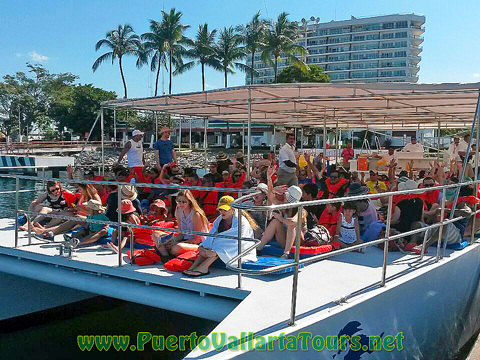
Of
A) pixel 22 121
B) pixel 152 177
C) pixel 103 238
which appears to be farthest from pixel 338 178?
pixel 22 121

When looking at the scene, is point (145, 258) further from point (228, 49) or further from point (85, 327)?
point (228, 49)

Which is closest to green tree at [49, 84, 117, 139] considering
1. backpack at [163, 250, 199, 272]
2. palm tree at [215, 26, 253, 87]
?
palm tree at [215, 26, 253, 87]

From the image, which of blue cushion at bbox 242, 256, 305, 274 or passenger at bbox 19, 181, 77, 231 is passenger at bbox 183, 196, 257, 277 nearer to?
blue cushion at bbox 242, 256, 305, 274

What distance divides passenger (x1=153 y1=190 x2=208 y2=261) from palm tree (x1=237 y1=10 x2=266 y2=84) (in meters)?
A: 44.5

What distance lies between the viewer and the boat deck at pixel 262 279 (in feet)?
12.7

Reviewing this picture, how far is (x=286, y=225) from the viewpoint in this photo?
17.5 ft

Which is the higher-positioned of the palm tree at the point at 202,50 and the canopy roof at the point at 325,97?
the palm tree at the point at 202,50

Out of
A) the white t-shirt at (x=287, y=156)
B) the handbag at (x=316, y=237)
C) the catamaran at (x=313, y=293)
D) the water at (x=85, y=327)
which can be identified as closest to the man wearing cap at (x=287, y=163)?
the white t-shirt at (x=287, y=156)

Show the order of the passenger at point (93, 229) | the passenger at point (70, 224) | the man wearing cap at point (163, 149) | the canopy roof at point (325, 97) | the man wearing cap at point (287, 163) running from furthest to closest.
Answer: the man wearing cap at point (163, 149), the man wearing cap at point (287, 163), the canopy roof at point (325, 97), the passenger at point (70, 224), the passenger at point (93, 229)

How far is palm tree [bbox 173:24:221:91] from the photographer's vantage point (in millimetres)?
47688

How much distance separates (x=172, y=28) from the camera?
4709 cm

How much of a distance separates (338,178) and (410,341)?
12.9 ft

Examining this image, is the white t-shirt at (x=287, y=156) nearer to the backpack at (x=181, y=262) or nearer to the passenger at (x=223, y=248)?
the passenger at (x=223, y=248)

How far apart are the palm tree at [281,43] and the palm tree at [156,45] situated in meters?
10.5
